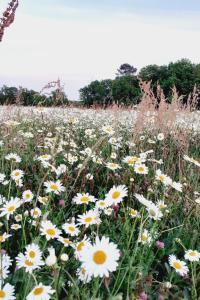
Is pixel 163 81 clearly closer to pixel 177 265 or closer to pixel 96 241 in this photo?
pixel 177 265

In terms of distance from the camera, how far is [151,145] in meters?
4.23

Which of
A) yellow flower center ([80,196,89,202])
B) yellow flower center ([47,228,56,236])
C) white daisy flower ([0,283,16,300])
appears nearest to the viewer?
white daisy flower ([0,283,16,300])

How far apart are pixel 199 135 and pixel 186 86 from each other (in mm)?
40491

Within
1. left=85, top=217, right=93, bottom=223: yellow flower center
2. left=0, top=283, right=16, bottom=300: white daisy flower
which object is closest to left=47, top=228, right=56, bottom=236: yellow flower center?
left=85, top=217, right=93, bottom=223: yellow flower center

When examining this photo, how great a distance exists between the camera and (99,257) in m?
1.03

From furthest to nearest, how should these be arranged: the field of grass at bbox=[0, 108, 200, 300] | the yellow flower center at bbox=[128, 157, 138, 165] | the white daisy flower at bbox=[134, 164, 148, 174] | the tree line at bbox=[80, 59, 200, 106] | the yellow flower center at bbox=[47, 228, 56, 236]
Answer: the tree line at bbox=[80, 59, 200, 106] → the yellow flower center at bbox=[128, 157, 138, 165] → the white daisy flower at bbox=[134, 164, 148, 174] → the yellow flower center at bbox=[47, 228, 56, 236] → the field of grass at bbox=[0, 108, 200, 300]

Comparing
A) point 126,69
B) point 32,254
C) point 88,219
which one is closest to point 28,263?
point 32,254

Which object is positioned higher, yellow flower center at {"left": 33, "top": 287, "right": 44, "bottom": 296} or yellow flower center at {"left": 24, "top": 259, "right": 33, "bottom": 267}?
yellow flower center at {"left": 24, "top": 259, "right": 33, "bottom": 267}

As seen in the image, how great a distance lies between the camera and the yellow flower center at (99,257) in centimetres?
102

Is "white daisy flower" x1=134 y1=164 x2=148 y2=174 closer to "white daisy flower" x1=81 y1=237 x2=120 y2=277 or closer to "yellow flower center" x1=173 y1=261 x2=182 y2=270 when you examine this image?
"yellow flower center" x1=173 y1=261 x2=182 y2=270

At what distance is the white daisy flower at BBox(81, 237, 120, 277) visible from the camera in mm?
992

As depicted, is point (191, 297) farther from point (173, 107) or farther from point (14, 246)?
point (173, 107)

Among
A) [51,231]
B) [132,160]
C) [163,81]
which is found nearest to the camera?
[51,231]

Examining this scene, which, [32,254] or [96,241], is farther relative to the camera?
[32,254]
